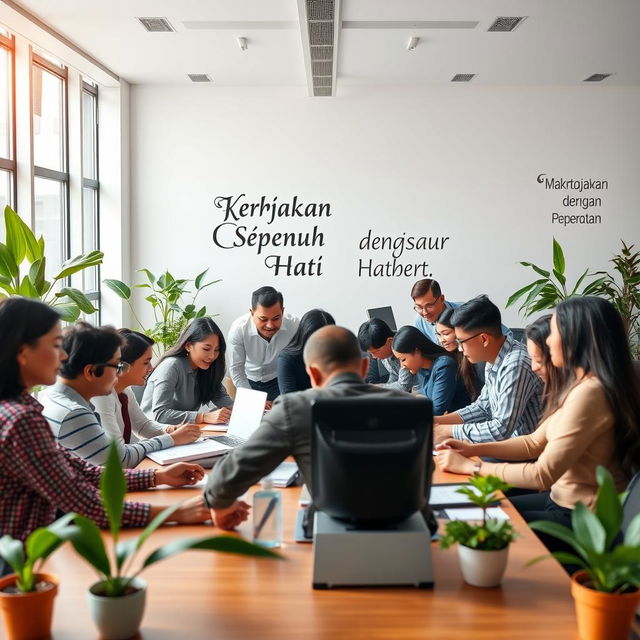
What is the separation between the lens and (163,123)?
7203 mm

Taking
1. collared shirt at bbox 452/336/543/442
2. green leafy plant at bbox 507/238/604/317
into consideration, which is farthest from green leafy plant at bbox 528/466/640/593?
green leafy plant at bbox 507/238/604/317

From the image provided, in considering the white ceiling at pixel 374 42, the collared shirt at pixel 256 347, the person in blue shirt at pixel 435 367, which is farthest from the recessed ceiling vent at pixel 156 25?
the person in blue shirt at pixel 435 367

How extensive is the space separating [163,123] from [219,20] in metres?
2.23

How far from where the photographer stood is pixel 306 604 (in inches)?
65.4

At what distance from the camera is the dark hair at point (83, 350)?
2.59 metres

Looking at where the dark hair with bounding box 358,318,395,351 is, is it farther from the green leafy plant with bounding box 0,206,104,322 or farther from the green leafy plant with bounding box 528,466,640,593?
the green leafy plant with bounding box 528,466,640,593

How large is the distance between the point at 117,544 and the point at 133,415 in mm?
2012

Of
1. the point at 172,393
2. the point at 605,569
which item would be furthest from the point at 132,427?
the point at 605,569

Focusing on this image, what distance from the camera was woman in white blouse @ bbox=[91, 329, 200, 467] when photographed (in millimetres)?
3047

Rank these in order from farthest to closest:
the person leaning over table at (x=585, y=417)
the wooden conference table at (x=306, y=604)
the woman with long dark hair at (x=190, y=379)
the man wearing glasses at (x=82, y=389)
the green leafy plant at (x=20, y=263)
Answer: the green leafy plant at (x=20, y=263) < the woman with long dark hair at (x=190, y=379) < the man wearing glasses at (x=82, y=389) < the person leaning over table at (x=585, y=417) < the wooden conference table at (x=306, y=604)

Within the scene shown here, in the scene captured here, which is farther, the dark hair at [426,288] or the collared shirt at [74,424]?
the dark hair at [426,288]

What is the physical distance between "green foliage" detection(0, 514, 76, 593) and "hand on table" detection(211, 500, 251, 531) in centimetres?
65

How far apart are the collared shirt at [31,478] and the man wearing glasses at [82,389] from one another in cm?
56

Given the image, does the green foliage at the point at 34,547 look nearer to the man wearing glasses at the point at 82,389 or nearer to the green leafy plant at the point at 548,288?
the man wearing glasses at the point at 82,389
